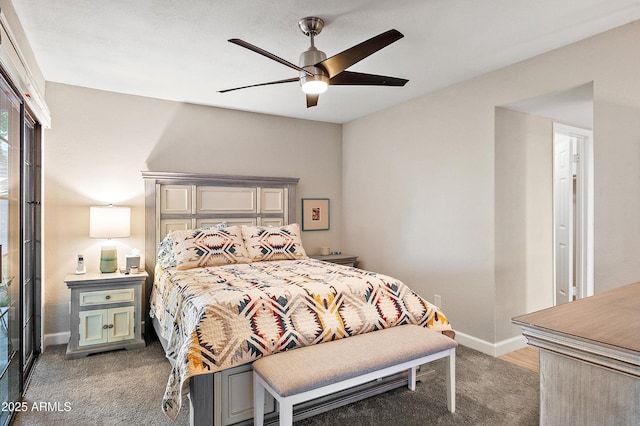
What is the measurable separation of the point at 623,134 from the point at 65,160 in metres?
4.64

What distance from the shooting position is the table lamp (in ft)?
11.3

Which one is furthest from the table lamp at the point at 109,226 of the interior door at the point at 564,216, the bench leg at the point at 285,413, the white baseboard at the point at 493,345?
the interior door at the point at 564,216

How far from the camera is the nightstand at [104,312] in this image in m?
3.24

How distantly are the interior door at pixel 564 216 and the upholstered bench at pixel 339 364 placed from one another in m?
2.59

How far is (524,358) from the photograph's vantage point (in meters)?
3.22

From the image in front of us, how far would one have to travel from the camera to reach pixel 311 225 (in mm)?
5008

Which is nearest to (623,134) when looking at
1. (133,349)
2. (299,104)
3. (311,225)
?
(299,104)

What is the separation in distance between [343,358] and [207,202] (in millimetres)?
2790

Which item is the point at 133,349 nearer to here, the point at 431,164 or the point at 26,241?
the point at 26,241

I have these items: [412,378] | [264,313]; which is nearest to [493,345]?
[412,378]

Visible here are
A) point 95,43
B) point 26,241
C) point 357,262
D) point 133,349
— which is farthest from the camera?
point 357,262

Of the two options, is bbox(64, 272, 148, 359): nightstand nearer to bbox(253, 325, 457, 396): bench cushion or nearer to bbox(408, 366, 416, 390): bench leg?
bbox(253, 325, 457, 396): bench cushion

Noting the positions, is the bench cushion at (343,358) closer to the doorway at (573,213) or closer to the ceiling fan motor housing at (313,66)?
the ceiling fan motor housing at (313,66)

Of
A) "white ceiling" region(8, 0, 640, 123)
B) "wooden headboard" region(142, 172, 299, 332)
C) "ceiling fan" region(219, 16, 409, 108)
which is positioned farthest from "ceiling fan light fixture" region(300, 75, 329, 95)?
"wooden headboard" region(142, 172, 299, 332)
